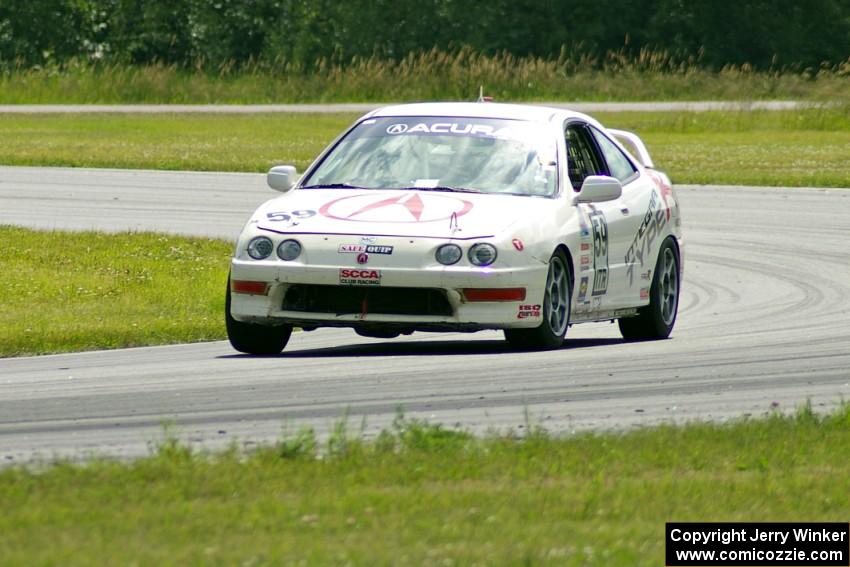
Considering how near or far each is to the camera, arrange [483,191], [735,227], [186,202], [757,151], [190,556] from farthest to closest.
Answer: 1. [757,151]
2. [186,202]
3. [735,227]
4. [483,191]
5. [190,556]

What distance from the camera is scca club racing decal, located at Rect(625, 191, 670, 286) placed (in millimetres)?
12656

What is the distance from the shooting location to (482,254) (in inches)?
433

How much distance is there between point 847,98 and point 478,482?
1544 inches

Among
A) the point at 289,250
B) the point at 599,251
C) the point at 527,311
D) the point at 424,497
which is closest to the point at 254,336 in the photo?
the point at 289,250

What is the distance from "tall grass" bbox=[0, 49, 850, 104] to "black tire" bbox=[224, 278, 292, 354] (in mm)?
38642

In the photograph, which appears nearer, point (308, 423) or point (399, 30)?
point (308, 423)

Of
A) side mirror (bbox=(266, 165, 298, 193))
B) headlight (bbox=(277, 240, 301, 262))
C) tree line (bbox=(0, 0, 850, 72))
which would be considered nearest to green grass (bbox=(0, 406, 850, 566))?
headlight (bbox=(277, 240, 301, 262))

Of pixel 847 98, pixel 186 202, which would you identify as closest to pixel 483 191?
pixel 186 202

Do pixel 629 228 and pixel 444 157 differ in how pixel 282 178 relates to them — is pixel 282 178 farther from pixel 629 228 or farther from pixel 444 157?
pixel 629 228

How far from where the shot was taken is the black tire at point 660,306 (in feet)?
42.5

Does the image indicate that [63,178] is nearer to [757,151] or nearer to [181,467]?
[757,151]

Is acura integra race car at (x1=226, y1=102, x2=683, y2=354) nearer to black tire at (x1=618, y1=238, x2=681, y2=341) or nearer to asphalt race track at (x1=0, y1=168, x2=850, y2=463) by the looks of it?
black tire at (x1=618, y1=238, x2=681, y2=341)

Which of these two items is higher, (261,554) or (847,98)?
(261,554)

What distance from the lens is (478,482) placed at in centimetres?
695
